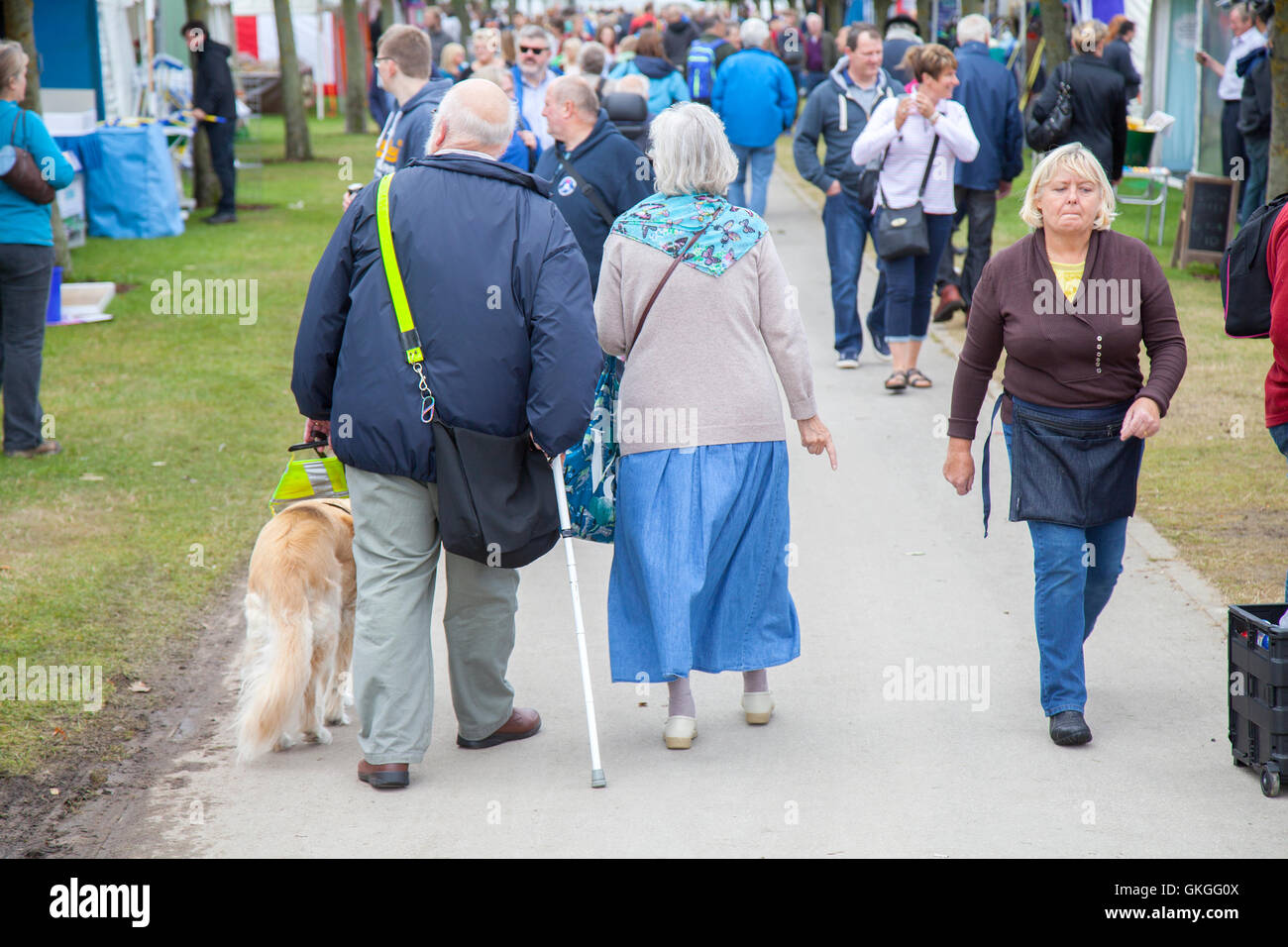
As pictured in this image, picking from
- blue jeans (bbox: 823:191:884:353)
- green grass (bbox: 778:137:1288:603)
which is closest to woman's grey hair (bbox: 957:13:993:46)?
green grass (bbox: 778:137:1288:603)

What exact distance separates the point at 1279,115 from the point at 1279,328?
7.93 m

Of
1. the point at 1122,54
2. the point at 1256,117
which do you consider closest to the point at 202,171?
the point at 1122,54

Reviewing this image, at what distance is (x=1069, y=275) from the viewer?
474 centimetres

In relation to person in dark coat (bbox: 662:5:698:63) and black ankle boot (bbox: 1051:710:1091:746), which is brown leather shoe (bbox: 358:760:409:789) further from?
person in dark coat (bbox: 662:5:698:63)

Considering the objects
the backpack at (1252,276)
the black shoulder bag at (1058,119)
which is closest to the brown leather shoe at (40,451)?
the backpack at (1252,276)

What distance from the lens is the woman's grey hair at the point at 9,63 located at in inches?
303

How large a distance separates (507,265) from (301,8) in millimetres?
36826

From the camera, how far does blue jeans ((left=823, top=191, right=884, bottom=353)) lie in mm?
10375

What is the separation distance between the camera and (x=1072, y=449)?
15.6 ft

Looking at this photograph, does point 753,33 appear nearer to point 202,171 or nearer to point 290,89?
point 202,171

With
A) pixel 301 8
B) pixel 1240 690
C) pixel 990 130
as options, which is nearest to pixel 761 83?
pixel 990 130

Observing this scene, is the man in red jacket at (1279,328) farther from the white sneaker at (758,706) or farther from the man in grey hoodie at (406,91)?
the man in grey hoodie at (406,91)
